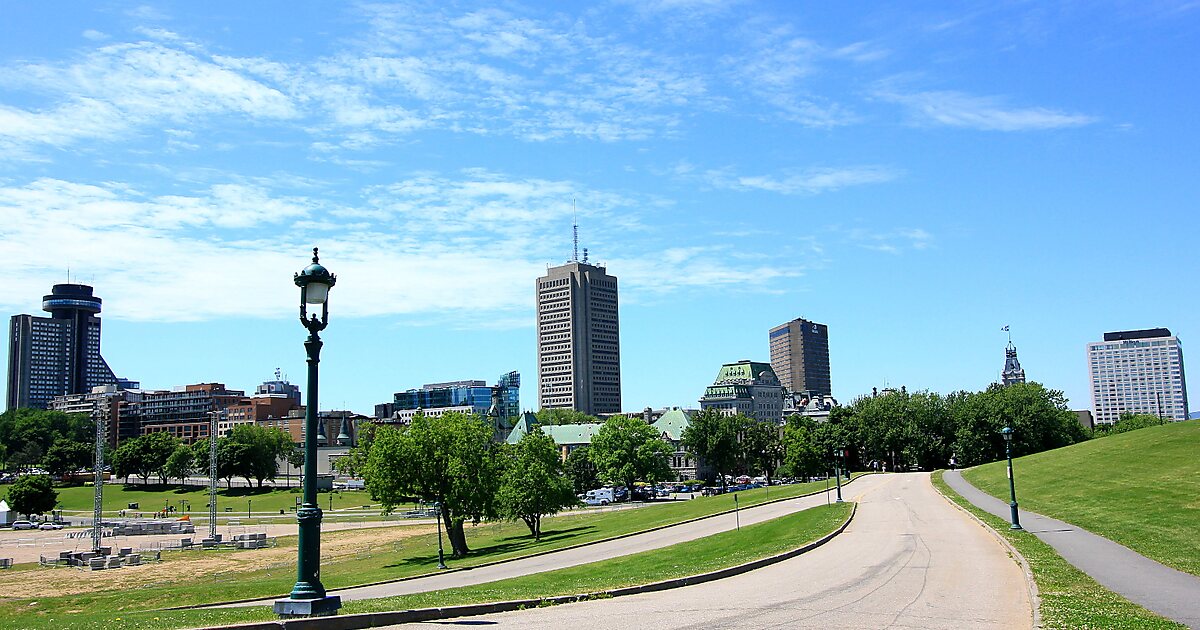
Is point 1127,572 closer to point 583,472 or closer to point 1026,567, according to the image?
→ point 1026,567

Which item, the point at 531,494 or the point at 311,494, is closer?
the point at 311,494

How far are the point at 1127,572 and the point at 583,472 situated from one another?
4223 inches

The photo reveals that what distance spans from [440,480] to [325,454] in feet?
482

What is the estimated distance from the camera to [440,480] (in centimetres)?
5922

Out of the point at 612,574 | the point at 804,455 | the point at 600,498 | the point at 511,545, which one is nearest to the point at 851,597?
the point at 612,574

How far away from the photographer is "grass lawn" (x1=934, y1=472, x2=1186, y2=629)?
17297mm

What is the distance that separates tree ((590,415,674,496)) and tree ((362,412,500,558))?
5851 centimetres

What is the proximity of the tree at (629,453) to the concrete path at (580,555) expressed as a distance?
177 feet

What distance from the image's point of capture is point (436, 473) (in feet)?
194

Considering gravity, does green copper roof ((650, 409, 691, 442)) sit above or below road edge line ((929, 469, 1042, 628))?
above

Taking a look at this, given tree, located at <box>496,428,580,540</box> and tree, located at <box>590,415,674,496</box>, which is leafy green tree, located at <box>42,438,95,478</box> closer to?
tree, located at <box>590,415,674,496</box>

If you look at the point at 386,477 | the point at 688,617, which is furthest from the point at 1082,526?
the point at 386,477

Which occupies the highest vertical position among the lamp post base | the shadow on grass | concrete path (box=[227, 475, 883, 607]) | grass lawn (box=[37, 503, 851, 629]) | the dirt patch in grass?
the lamp post base

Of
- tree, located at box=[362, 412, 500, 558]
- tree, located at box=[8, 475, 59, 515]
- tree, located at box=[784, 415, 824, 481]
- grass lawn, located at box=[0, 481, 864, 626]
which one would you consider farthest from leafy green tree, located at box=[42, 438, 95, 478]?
tree, located at box=[362, 412, 500, 558]
